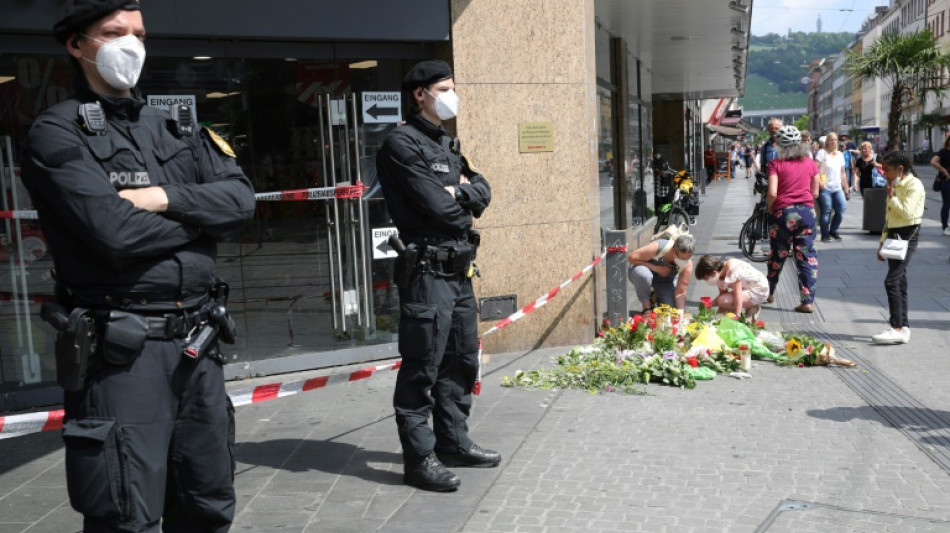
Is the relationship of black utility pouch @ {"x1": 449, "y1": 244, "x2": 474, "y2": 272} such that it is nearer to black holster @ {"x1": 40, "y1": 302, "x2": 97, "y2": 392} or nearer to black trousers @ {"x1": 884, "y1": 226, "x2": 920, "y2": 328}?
black holster @ {"x1": 40, "y1": 302, "x2": 97, "y2": 392}

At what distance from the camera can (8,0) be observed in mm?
6352

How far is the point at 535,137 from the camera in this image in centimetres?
830

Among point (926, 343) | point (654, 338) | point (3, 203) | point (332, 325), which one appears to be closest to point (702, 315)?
point (654, 338)

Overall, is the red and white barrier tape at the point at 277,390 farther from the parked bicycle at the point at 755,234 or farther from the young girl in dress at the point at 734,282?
the parked bicycle at the point at 755,234

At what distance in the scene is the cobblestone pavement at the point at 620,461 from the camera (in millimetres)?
4602

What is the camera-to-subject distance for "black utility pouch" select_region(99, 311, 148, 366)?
117 inches

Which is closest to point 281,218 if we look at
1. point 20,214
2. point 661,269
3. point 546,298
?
point 20,214

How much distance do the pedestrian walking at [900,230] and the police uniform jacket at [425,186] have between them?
15.8ft

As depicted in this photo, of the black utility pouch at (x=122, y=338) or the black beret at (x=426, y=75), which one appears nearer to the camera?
the black utility pouch at (x=122, y=338)

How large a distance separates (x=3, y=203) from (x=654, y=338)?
4.66m

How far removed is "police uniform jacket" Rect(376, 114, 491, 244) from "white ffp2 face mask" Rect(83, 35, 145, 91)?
6.50 feet

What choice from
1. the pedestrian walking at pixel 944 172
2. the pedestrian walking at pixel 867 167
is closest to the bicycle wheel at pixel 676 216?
the pedestrian walking at pixel 867 167

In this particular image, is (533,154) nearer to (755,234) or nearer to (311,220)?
(311,220)

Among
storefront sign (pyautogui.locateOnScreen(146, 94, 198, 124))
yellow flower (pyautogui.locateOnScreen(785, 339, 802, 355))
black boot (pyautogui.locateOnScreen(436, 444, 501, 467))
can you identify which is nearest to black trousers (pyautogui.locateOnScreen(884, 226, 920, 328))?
yellow flower (pyautogui.locateOnScreen(785, 339, 802, 355))
